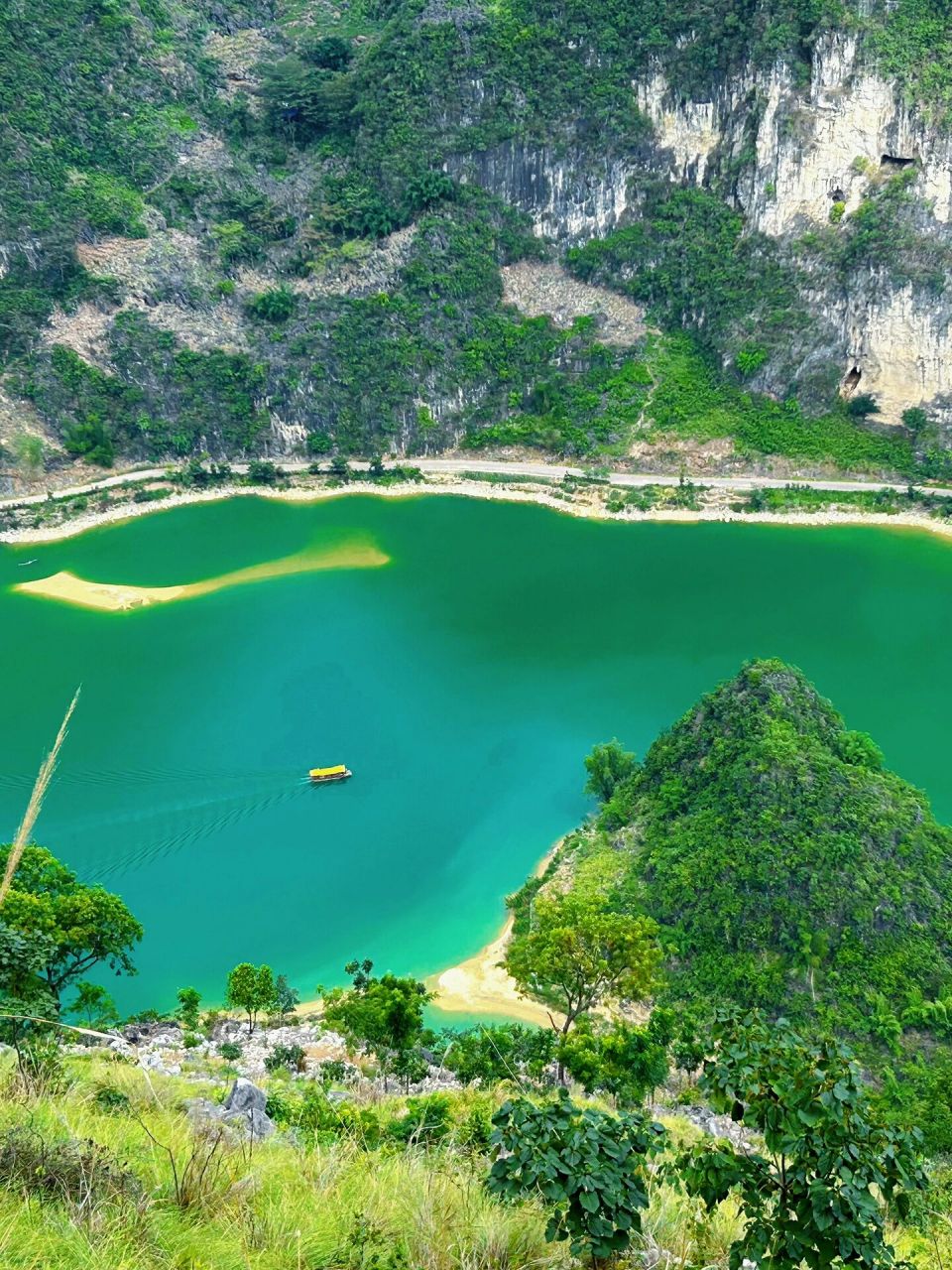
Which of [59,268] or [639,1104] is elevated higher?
[59,268]

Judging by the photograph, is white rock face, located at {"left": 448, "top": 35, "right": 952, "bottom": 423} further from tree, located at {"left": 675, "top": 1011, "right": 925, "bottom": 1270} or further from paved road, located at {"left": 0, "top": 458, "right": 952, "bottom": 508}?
tree, located at {"left": 675, "top": 1011, "right": 925, "bottom": 1270}

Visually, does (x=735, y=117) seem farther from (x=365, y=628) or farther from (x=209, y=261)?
(x=365, y=628)

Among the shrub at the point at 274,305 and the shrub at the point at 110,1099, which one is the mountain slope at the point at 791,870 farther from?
the shrub at the point at 274,305

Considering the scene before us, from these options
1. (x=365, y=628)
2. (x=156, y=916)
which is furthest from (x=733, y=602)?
(x=156, y=916)

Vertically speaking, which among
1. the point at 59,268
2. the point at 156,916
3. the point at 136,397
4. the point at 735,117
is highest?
the point at 735,117

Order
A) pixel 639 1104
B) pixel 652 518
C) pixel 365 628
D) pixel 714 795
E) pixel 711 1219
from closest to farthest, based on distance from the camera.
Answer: pixel 711 1219, pixel 639 1104, pixel 714 795, pixel 365 628, pixel 652 518

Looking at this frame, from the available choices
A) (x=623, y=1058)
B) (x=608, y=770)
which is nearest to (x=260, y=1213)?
(x=623, y=1058)

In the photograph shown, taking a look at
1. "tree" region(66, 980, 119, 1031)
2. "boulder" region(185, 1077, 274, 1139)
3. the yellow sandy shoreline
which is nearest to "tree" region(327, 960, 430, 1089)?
the yellow sandy shoreline
